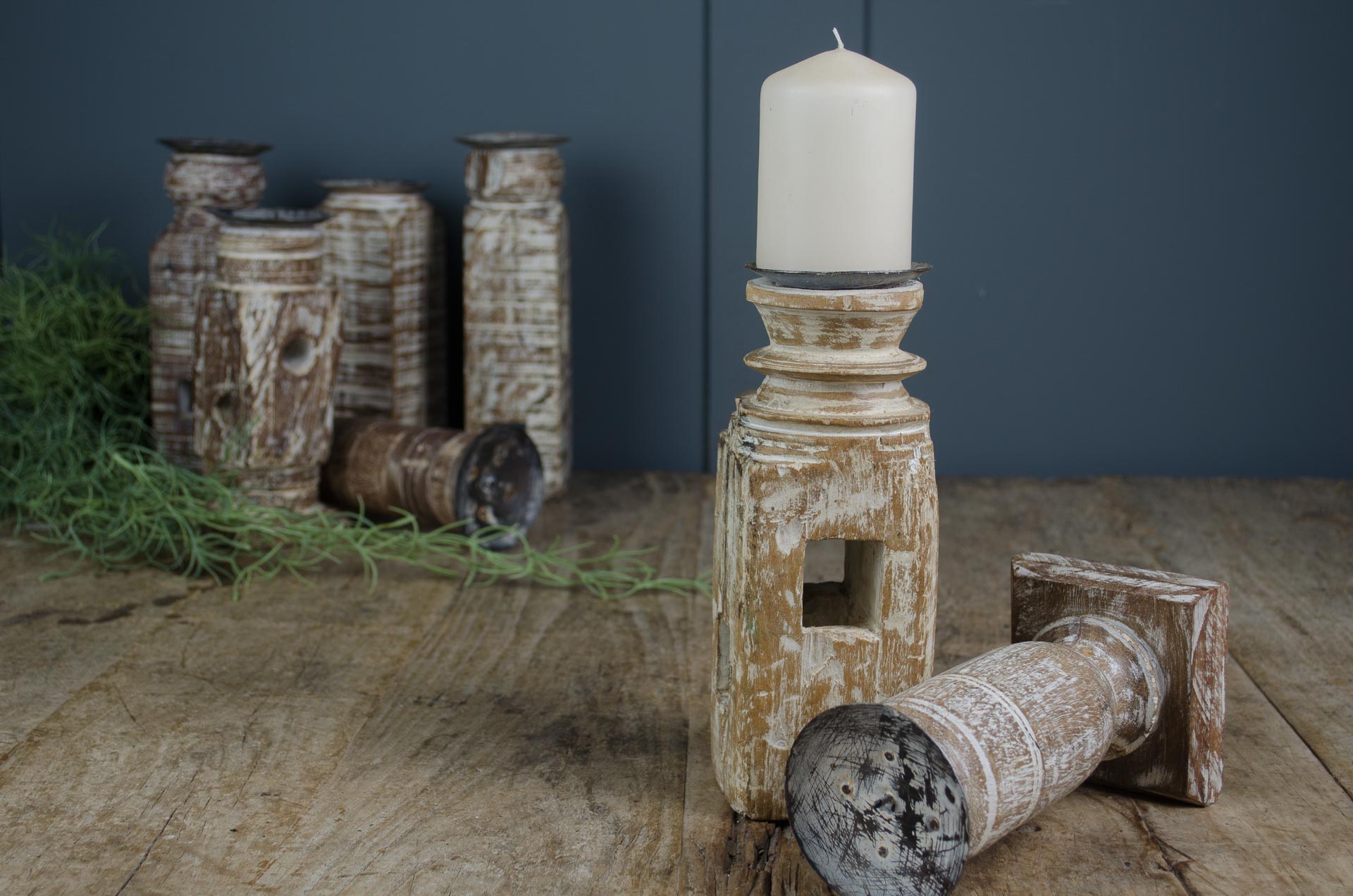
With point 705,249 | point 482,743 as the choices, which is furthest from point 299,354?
point 482,743

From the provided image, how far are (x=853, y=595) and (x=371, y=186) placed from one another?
48.3 inches

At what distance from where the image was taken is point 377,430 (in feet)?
6.20

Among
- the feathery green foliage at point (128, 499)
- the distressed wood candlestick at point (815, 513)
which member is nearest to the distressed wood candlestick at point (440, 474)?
the feathery green foliage at point (128, 499)

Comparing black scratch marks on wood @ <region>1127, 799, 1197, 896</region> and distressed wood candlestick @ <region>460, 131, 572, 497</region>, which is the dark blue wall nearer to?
distressed wood candlestick @ <region>460, 131, 572, 497</region>

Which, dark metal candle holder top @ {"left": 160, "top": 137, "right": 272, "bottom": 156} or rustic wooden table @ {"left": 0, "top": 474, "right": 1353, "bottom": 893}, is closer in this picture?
rustic wooden table @ {"left": 0, "top": 474, "right": 1353, "bottom": 893}

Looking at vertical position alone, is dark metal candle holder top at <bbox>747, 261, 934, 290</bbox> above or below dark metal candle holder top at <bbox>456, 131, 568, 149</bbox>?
below

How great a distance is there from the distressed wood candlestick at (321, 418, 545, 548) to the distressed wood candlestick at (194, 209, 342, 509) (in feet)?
0.25

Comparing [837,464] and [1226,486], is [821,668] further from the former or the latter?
[1226,486]

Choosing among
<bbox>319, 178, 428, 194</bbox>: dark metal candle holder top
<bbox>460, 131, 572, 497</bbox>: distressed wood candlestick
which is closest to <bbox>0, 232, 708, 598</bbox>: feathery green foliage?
<bbox>460, 131, 572, 497</bbox>: distressed wood candlestick

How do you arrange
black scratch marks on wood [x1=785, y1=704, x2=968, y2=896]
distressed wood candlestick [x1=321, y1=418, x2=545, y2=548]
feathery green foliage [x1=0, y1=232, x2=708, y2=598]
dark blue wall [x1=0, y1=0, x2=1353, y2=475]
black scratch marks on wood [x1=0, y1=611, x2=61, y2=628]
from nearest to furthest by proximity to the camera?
1. black scratch marks on wood [x1=785, y1=704, x2=968, y2=896]
2. black scratch marks on wood [x1=0, y1=611, x2=61, y2=628]
3. feathery green foliage [x1=0, y1=232, x2=708, y2=598]
4. distressed wood candlestick [x1=321, y1=418, x2=545, y2=548]
5. dark blue wall [x1=0, y1=0, x2=1353, y2=475]

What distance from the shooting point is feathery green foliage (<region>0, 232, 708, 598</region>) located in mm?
1671

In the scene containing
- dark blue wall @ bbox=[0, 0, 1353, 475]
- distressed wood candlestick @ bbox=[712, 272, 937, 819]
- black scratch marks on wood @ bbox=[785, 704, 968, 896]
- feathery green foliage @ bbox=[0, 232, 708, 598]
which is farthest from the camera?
dark blue wall @ bbox=[0, 0, 1353, 475]

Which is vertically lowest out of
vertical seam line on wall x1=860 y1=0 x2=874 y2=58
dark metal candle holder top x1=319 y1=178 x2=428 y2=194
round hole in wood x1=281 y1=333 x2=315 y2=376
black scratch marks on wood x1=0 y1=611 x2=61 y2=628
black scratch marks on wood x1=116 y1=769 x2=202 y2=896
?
black scratch marks on wood x1=116 y1=769 x2=202 y2=896

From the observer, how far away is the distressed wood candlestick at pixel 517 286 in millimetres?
1976
